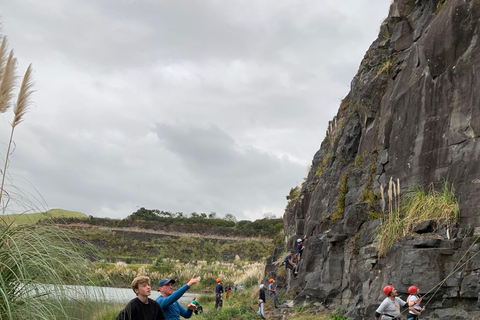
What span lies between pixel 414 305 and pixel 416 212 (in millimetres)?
2778

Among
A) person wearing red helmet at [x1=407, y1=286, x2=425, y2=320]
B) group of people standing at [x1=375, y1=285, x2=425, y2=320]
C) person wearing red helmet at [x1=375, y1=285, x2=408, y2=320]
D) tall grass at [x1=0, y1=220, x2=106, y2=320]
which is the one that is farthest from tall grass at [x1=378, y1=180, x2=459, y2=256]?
tall grass at [x1=0, y1=220, x2=106, y2=320]

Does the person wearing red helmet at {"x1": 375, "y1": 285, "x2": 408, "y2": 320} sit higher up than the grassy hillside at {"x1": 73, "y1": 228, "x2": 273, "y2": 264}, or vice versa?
the grassy hillside at {"x1": 73, "y1": 228, "x2": 273, "y2": 264}

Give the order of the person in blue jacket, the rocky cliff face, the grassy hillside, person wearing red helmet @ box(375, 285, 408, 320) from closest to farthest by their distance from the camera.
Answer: the person in blue jacket < person wearing red helmet @ box(375, 285, 408, 320) < the rocky cliff face < the grassy hillside

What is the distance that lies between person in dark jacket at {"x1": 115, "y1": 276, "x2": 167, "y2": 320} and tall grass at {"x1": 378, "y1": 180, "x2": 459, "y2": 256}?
24.4 feet

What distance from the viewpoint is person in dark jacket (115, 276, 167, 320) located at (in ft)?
16.7

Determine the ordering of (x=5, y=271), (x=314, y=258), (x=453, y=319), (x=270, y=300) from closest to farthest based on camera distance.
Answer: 1. (x=5, y=271)
2. (x=453, y=319)
3. (x=314, y=258)
4. (x=270, y=300)

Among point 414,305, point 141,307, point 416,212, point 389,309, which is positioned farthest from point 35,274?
point 416,212

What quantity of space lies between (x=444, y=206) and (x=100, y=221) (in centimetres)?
6622

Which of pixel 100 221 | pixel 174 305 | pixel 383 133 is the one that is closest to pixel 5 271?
pixel 174 305

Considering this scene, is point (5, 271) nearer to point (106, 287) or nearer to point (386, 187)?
point (106, 287)

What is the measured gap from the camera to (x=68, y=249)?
17.7 feet

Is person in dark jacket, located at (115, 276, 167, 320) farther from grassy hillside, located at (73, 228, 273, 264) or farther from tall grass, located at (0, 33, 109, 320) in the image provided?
grassy hillside, located at (73, 228, 273, 264)

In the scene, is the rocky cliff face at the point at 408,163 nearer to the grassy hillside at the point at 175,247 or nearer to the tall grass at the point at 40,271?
the tall grass at the point at 40,271

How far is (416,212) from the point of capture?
11.4 metres
